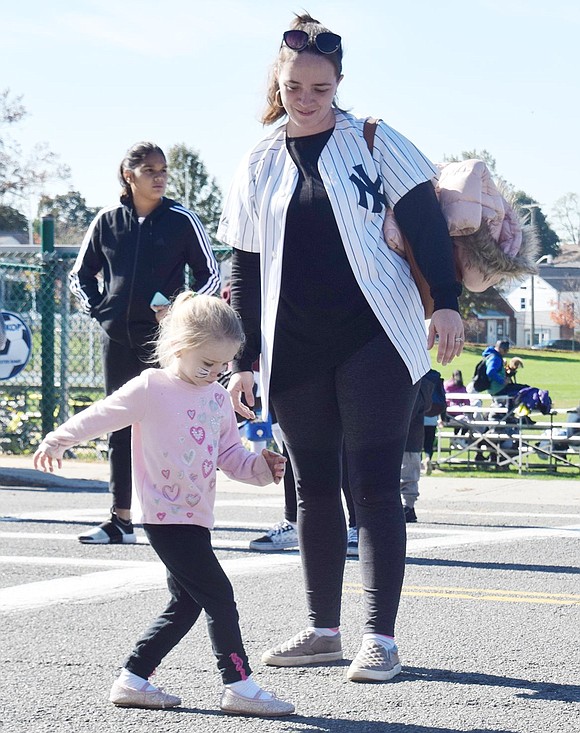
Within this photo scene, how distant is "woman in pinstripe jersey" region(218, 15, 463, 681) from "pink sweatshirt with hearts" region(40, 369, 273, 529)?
1.67 feet

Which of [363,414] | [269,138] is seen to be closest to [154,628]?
[363,414]

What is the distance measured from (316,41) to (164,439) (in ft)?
4.73

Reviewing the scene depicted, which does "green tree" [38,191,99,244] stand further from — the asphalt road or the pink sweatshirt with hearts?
the pink sweatshirt with hearts

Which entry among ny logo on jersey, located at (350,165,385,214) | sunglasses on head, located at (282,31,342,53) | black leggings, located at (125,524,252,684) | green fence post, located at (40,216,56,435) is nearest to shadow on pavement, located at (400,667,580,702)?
black leggings, located at (125,524,252,684)

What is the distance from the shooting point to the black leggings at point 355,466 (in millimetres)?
4145

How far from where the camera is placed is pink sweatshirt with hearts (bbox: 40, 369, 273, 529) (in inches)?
148

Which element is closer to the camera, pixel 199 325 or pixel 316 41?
pixel 199 325

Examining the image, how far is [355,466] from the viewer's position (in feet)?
13.8

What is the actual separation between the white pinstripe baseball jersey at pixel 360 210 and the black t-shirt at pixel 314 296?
0.11 ft

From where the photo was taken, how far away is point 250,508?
9094 mm

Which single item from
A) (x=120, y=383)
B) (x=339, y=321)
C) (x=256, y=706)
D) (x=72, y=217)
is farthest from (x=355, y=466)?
(x=72, y=217)

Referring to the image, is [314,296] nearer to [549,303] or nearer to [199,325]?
[199,325]

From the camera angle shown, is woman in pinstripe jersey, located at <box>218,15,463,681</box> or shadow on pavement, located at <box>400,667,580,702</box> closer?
shadow on pavement, located at <box>400,667,580,702</box>

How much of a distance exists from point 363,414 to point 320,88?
43.1 inches
